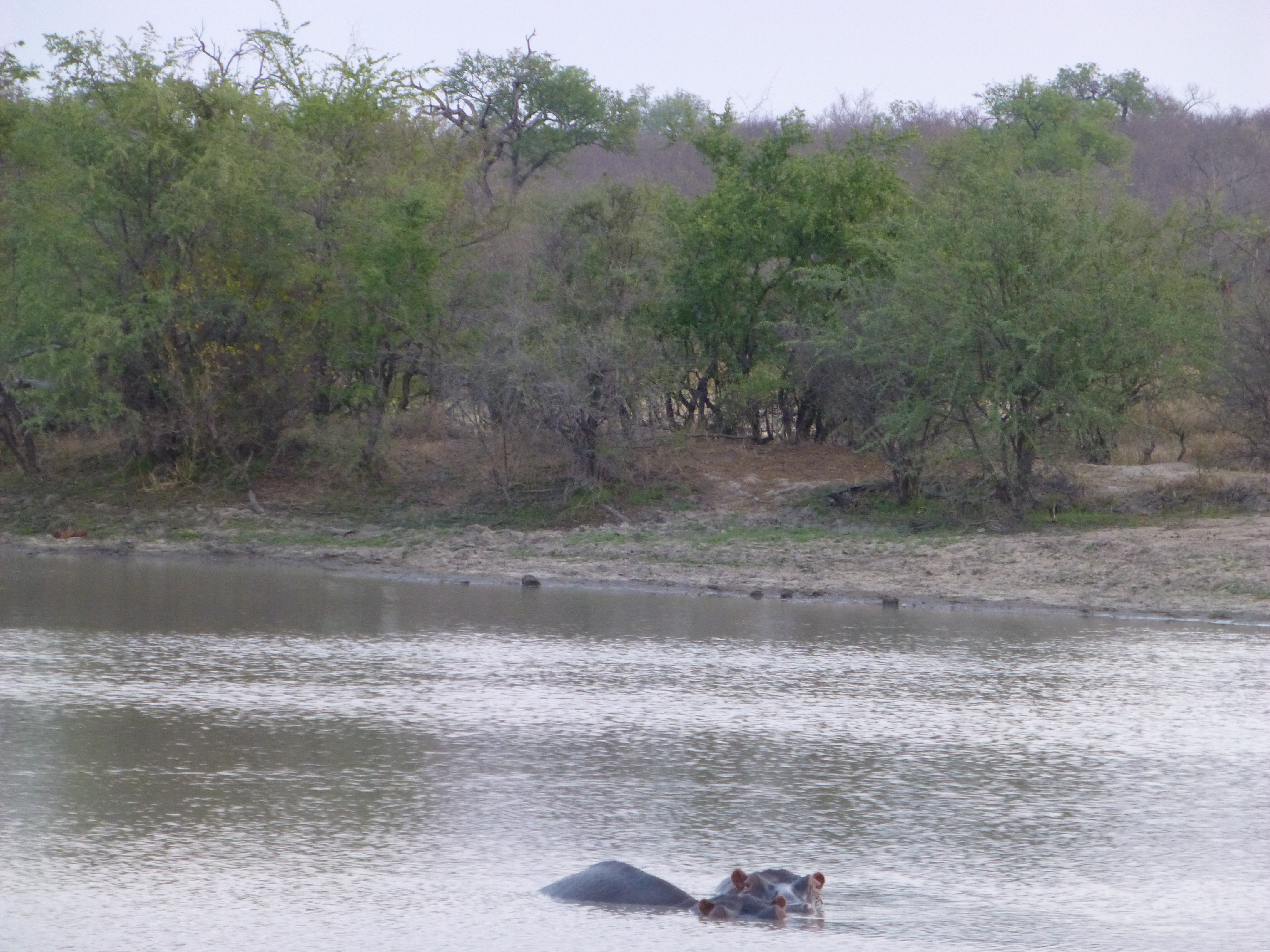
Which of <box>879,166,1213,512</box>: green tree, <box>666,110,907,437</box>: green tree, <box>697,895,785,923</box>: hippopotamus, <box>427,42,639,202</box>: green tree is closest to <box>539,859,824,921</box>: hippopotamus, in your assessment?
<box>697,895,785,923</box>: hippopotamus

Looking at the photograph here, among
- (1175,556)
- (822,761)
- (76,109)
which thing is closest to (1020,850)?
(822,761)

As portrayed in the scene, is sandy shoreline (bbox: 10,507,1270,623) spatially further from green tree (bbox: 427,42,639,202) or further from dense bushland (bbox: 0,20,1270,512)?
green tree (bbox: 427,42,639,202)

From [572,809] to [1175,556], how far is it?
37.7 feet

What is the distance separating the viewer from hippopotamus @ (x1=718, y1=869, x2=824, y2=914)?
597cm

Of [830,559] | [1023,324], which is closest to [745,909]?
[830,559]

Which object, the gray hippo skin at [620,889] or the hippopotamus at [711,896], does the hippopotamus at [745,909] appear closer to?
the hippopotamus at [711,896]

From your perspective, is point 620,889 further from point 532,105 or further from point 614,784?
point 532,105

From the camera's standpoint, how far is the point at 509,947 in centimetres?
564

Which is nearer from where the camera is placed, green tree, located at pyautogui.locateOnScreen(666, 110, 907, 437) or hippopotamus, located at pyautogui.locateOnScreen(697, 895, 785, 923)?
hippopotamus, located at pyautogui.locateOnScreen(697, 895, 785, 923)

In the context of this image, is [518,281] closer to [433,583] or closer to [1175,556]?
[433,583]

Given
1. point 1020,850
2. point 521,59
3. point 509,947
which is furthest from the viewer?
point 521,59

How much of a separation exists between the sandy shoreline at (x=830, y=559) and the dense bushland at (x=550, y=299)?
82.8 inches

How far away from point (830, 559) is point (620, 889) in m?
12.1

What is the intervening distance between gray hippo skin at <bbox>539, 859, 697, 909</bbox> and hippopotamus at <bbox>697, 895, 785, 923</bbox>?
13cm
